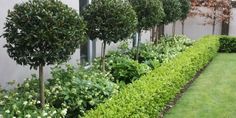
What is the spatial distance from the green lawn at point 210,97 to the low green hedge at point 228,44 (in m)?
3.31

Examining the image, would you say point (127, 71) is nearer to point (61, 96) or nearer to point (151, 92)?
point (151, 92)

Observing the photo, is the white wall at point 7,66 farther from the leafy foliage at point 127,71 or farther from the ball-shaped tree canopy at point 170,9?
the ball-shaped tree canopy at point 170,9

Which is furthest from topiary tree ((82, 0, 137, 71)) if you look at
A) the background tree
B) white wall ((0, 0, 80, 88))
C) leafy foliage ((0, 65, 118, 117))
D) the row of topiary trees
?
the background tree

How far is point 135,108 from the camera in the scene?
508 cm

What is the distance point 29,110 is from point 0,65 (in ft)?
4.54

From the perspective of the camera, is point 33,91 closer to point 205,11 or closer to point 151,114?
point 151,114

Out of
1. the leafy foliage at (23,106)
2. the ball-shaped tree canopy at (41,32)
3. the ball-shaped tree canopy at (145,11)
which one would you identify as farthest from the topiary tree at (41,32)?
the ball-shaped tree canopy at (145,11)

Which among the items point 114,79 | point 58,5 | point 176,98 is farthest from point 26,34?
point 176,98

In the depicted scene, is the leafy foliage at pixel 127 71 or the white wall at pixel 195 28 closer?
the leafy foliage at pixel 127 71

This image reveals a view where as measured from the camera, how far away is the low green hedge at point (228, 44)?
561 inches

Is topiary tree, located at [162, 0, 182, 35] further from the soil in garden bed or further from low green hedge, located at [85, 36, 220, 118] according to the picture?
the soil in garden bed

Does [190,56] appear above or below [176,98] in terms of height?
above

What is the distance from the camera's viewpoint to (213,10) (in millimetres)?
16031

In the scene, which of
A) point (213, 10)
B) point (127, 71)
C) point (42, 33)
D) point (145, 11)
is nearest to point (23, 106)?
point (42, 33)
